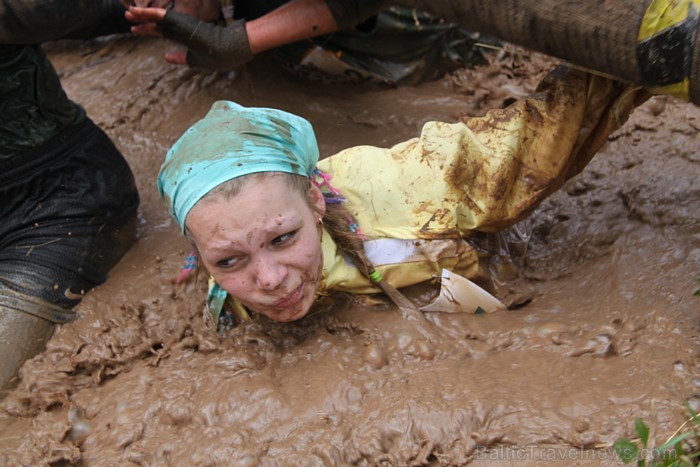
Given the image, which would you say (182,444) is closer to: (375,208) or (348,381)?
(348,381)

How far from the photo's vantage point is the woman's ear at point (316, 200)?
2258 mm

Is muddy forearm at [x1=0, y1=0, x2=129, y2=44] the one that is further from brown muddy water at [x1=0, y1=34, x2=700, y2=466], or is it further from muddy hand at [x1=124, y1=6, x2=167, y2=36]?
brown muddy water at [x1=0, y1=34, x2=700, y2=466]

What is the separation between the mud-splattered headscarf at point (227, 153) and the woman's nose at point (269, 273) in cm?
26

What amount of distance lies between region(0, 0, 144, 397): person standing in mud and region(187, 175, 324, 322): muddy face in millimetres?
846

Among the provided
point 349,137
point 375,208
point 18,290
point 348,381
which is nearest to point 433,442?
point 348,381

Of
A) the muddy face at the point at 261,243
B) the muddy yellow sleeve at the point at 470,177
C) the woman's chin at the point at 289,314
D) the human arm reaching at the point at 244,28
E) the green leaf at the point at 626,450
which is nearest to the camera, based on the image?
the green leaf at the point at 626,450

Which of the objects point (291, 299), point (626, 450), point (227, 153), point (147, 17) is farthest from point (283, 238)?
point (147, 17)

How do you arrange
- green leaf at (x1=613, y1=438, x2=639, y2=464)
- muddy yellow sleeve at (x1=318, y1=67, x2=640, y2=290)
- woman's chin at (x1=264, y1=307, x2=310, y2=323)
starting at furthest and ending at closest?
muddy yellow sleeve at (x1=318, y1=67, x2=640, y2=290)
woman's chin at (x1=264, y1=307, x2=310, y2=323)
green leaf at (x1=613, y1=438, x2=639, y2=464)

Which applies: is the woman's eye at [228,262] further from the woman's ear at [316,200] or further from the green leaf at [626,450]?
the green leaf at [626,450]

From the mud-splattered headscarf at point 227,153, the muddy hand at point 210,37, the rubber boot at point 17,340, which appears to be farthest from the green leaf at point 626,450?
the muddy hand at point 210,37

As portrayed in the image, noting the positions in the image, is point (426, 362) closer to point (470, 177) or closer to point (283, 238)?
point (283, 238)

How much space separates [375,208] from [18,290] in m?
1.33

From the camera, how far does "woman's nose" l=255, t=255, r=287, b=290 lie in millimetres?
2061

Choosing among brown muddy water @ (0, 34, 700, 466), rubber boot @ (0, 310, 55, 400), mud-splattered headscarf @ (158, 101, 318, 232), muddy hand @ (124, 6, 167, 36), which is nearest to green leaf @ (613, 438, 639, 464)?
brown muddy water @ (0, 34, 700, 466)
